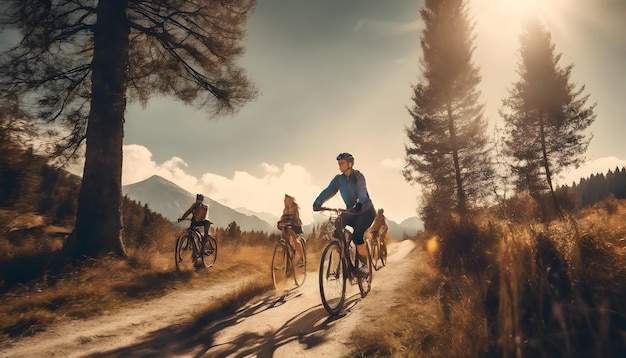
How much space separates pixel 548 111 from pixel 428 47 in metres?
9.37

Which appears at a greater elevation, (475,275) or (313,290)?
(475,275)

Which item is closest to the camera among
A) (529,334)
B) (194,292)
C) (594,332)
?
(594,332)

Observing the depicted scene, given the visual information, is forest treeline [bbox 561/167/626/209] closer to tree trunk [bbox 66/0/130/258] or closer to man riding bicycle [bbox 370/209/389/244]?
man riding bicycle [bbox 370/209/389/244]

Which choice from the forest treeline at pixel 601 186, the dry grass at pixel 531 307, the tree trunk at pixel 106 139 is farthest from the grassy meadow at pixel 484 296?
the forest treeline at pixel 601 186

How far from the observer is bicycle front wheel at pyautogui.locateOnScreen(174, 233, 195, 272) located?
8.73 m

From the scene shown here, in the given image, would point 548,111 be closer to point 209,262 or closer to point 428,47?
point 428,47

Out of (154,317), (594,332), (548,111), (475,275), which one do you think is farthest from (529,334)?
(548,111)

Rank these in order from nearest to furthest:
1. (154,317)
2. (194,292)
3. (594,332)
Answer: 1. (594,332)
2. (154,317)
3. (194,292)

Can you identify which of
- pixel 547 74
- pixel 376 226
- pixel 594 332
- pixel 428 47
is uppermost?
pixel 428 47

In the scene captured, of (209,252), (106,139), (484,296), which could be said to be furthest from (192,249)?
(484,296)

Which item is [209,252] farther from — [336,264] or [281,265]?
[336,264]

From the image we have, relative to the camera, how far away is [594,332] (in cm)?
260

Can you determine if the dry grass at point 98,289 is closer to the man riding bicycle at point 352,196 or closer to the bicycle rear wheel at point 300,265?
the bicycle rear wheel at point 300,265

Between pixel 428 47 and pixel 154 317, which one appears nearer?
pixel 154 317
